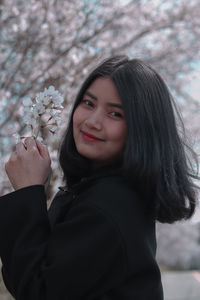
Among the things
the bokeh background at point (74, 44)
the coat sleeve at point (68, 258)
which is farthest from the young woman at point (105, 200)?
the bokeh background at point (74, 44)

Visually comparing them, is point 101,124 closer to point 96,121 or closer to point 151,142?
point 96,121

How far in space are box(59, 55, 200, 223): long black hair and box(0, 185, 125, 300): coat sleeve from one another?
0.16 metres

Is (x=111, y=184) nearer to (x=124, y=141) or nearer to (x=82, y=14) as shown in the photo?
(x=124, y=141)

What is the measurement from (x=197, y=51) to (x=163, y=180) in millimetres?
4548

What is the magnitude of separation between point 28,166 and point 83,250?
0.27m

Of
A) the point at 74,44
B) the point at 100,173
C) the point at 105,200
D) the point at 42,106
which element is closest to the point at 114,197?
the point at 105,200

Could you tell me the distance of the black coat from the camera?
83cm

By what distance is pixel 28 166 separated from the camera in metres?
0.99

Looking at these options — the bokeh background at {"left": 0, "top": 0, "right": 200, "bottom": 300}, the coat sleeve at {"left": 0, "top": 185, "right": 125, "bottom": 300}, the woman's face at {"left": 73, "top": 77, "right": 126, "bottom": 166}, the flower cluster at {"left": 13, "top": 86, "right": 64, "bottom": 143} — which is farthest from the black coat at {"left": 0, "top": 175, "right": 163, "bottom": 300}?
the bokeh background at {"left": 0, "top": 0, "right": 200, "bottom": 300}

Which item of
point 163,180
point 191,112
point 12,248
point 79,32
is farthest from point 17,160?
point 191,112

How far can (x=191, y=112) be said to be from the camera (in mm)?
5336

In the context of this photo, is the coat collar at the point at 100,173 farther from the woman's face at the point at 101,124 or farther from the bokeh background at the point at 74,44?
the bokeh background at the point at 74,44

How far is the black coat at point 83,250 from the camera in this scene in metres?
0.83

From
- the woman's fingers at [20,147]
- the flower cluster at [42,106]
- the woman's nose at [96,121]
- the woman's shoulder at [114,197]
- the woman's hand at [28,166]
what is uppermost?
the flower cluster at [42,106]
